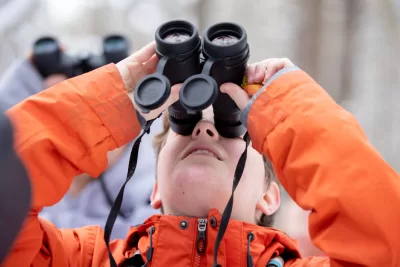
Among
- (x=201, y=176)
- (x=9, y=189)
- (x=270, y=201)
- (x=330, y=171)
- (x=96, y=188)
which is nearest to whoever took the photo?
(x=9, y=189)

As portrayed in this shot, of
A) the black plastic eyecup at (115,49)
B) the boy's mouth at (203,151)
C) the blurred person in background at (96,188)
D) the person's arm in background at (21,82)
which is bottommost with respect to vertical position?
the blurred person in background at (96,188)

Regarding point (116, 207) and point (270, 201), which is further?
point (270, 201)

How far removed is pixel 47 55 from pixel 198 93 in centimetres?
83

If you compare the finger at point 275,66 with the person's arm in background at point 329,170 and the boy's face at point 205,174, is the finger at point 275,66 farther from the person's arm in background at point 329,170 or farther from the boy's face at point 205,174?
the boy's face at point 205,174

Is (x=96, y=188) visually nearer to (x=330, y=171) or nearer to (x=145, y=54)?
(x=145, y=54)

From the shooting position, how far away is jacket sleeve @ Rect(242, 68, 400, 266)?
84cm

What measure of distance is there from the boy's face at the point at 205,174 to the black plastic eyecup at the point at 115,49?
19.3 inches

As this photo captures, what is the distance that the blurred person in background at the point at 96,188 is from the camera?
59.1 inches

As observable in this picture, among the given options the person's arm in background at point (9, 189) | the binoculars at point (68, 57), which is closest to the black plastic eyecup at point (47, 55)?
the binoculars at point (68, 57)

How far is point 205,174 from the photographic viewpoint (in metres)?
1.08

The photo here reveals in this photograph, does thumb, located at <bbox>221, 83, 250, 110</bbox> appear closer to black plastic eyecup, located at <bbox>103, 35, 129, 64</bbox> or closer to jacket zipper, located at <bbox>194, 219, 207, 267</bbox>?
jacket zipper, located at <bbox>194, 219, 207, 267</bbox>

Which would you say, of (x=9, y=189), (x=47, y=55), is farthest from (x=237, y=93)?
(x=47, y=55)

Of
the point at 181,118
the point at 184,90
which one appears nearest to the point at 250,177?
the point at 181,118

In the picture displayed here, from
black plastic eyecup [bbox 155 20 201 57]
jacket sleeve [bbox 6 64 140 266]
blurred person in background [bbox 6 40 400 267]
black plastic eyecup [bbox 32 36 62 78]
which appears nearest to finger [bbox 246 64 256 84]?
blurred person in background [bbox 6 40 400 267]
